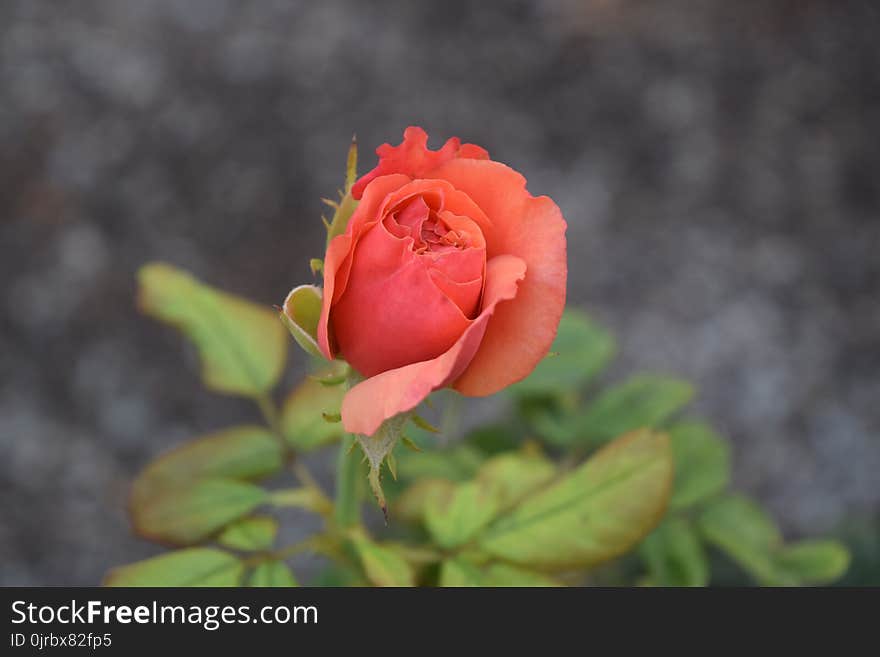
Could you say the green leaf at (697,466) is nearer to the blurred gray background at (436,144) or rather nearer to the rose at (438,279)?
the rose at (438,279)

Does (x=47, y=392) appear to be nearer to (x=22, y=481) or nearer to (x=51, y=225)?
(x=22, y=481)

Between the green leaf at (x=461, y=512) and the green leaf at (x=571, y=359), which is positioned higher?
the green leaf at (x=571, y=359)

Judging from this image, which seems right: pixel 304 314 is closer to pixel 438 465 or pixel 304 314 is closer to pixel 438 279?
pixel 438 279

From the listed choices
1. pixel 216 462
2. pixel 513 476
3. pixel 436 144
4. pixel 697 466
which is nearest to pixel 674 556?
pixel 697 466

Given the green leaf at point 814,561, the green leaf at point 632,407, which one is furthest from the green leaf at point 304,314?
the green leaf at point 814,561

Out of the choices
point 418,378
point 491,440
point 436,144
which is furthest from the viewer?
point 436,144
